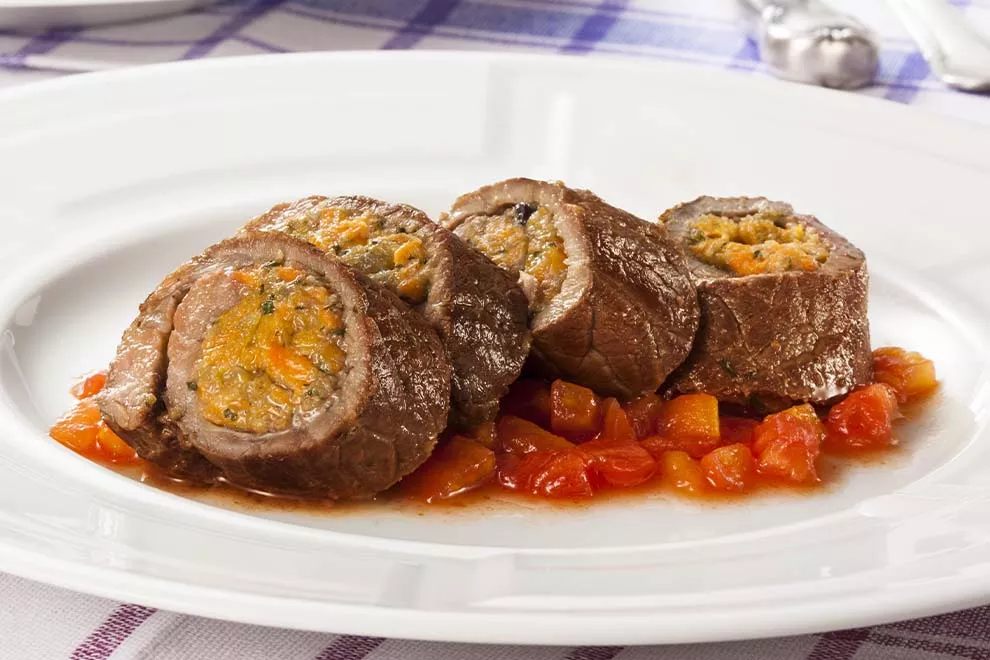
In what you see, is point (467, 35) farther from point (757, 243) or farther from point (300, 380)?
point (300, 380)

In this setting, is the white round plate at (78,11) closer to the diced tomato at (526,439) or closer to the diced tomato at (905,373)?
the diced tomato at (526,439)

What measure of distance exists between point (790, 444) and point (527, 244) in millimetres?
1120

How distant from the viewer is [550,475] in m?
3.94

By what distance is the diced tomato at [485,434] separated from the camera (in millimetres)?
4070

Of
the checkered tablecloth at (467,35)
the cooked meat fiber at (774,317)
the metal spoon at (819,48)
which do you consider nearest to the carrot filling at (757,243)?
the cooked meat fiber at (774,317)

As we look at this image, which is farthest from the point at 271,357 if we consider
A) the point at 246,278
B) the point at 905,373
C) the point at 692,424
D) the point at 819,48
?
the point at 819,48

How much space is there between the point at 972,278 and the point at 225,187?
330cm

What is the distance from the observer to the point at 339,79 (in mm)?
6281

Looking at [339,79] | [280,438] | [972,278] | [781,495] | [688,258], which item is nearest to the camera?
[280,438]

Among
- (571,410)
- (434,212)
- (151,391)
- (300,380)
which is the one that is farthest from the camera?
(434,212)

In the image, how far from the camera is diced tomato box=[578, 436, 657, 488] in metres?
3.99

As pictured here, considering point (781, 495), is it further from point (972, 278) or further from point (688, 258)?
point (972, 278)

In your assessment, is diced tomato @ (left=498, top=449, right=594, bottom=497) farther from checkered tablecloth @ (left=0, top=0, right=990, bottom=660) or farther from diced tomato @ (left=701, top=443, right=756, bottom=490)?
checkered tablecloth @ (left=0, top=0, right=990, bottom=660)

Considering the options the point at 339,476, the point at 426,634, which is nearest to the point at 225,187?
the point at 339,476
